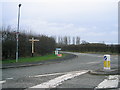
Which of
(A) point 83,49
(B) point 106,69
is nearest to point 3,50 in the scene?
(B) point 106,69

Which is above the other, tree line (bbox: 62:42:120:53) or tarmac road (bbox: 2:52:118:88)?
tree line (bbox: 62:42:120:53)

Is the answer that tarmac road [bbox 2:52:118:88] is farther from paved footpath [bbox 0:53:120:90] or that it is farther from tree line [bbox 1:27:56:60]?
tree line [bbox 1:27:56:60]

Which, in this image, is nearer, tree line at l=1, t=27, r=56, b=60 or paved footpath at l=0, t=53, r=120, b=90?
paved footpath at l=0, t=53, r=120, b=90

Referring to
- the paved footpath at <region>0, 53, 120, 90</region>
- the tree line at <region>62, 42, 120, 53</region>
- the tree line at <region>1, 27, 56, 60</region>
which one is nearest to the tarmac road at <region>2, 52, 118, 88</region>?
the paved footpath at <region>0, 53, 120, 90</region>

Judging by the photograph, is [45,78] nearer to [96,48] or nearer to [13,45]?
[13,45]

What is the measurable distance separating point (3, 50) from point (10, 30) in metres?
3.56

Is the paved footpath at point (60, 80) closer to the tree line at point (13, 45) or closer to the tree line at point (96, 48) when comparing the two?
the tree line at point (13, 45)

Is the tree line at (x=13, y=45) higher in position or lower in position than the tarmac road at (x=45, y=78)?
higher

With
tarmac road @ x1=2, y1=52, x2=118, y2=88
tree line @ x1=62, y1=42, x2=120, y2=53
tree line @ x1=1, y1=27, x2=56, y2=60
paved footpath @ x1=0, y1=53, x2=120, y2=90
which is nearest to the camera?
paved footpath @ x1=0, y1=53, x2=120, y2=90

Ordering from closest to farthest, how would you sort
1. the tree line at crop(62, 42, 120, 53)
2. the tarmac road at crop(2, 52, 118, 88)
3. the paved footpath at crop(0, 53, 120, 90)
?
the paved footpath at crop(0, 53, 120, 90)
the tarmac road at crop(2, 52, 118, 88)
the tree line at crop(62, 42, 120, 53)

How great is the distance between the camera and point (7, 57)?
20.6 m

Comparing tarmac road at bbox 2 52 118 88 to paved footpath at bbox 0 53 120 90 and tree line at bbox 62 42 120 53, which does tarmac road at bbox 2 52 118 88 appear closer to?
paved footpath at bbox 0 53 120 90

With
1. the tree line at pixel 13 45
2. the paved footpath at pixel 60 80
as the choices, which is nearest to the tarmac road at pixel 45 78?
the paved footpath at pixel 60 80

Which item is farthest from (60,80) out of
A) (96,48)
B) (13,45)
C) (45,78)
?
(96,48)
